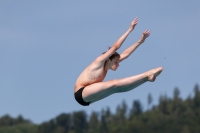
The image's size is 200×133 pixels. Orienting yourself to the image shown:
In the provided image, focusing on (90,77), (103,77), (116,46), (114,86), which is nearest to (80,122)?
(103,77)

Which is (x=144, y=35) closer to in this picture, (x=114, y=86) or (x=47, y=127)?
(x=114, y=86)

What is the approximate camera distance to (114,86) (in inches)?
919

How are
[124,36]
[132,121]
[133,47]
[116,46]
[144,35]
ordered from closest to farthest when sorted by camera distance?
[116,46] → [124,36] → [144,35] → [133,47] → [132,121]

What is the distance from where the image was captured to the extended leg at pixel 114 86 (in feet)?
74.7

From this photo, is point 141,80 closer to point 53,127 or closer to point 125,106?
point 53,127

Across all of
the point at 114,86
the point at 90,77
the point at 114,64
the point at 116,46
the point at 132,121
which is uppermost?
the point at 132,121

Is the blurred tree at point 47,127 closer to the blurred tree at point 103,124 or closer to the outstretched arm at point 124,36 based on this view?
the blurred tree at point 103,124

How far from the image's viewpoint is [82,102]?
79.5 feet

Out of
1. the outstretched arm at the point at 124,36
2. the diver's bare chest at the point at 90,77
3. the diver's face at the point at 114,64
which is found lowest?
the diver's bare chest at the point at 90,77

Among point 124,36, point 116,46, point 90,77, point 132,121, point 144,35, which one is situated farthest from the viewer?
point 132,121

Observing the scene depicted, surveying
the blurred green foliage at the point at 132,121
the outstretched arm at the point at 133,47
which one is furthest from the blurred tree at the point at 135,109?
the outstretched arm at the point at 133,47

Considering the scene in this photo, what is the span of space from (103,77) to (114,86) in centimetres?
90

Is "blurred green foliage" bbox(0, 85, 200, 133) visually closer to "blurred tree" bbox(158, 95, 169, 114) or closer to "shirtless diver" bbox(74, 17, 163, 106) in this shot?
"blurred tree" bbox(158, 95, 169, 114)

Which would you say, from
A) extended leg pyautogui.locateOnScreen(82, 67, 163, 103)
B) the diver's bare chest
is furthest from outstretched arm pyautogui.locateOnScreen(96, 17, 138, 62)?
extended leg pyautogui.locateOnScreen(82, 67, 163, 103)
